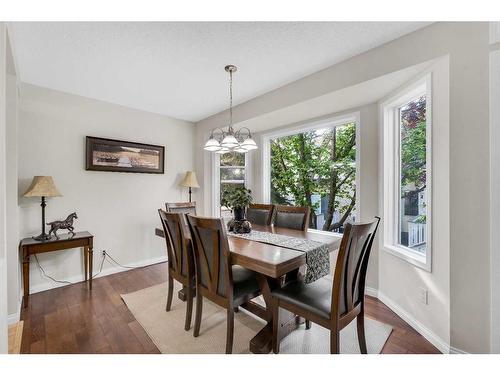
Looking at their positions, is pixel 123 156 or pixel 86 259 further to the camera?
pixel 123 156

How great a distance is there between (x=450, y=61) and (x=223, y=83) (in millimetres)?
2036

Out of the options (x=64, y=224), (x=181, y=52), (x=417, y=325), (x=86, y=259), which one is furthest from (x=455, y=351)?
(x=64, y=224)

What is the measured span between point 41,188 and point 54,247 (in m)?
0.65

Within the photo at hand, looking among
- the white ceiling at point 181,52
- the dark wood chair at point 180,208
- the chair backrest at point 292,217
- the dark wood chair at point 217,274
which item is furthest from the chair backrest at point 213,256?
the dark wood chair at point 180,208

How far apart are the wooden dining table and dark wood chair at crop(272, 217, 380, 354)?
133 mm

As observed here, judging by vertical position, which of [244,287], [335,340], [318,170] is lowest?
[335,340]

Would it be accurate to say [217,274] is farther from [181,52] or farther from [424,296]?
[181,52]

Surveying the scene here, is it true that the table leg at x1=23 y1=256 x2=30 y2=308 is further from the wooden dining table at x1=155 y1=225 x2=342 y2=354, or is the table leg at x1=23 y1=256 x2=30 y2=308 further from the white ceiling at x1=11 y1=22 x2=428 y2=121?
the wooden dining table at x1=155 y1=225 x2=342 y2=354

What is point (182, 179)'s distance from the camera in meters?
4.06

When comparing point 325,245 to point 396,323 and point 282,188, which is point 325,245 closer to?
point 396,323

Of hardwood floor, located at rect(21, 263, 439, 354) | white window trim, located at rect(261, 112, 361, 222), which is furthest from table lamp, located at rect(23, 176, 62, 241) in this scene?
white window trim, located at rect(261, 112, 361, 222)

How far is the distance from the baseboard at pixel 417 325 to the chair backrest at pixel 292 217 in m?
1.10

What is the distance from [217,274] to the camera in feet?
5.61
